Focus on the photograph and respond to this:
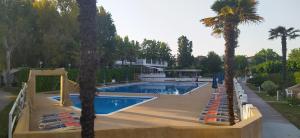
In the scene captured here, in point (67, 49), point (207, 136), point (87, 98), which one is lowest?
point (207, 136)

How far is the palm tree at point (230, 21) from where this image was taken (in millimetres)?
11078

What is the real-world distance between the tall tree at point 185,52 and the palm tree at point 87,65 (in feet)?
235

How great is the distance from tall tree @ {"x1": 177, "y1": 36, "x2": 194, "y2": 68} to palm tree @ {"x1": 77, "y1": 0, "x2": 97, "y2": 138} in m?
71.6

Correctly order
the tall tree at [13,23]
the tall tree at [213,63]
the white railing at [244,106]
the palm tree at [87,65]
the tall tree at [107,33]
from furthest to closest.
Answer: the tall tree at [213,63] → the tall tree at [107,33] → the tall tree at [13,23] → the white railing at [244,106] → the palm tree at [87,65]

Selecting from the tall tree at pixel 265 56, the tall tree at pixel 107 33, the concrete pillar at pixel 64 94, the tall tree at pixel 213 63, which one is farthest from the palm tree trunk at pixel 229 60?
the tall tree at pixel 265 56

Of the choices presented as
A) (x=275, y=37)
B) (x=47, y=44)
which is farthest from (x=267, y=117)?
(x=47, y=44)

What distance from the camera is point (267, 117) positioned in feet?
55.4

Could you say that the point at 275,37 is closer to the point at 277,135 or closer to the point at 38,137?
the point at 277,135

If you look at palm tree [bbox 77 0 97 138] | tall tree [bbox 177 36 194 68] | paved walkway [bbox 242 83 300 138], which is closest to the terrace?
paved walkway [bbox 242 83 300 138]

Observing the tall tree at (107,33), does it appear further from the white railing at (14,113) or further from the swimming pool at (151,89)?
the white railing at (14,113)

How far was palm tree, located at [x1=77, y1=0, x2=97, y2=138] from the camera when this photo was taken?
16.5 feet

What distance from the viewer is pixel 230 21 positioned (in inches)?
455

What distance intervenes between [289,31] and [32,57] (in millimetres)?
29765

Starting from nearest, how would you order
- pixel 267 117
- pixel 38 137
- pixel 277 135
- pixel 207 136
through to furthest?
pixel 38 137
pixel 207 136
pixel 277 135
pixel 267 117
